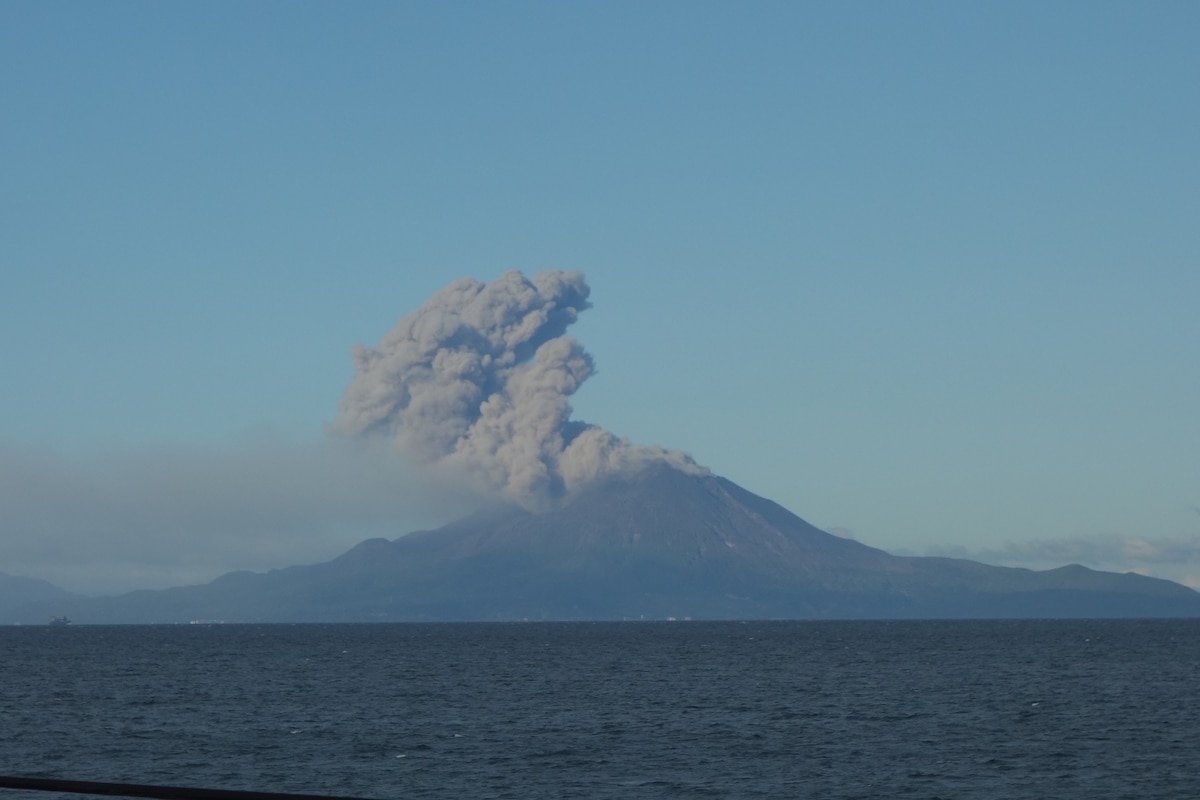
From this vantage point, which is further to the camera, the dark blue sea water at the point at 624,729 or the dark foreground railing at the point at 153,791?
the dark blue sea water at the point at 624,729

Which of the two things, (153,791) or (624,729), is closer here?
(153,791)

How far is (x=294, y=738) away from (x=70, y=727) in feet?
48.3

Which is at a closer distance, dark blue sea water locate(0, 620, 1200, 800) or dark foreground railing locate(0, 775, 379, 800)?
dark foreground railing locate(0, 775, 379, 800)

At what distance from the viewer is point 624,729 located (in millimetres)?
69812

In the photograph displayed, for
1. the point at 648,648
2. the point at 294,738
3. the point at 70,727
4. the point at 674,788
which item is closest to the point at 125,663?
the point at 648,648

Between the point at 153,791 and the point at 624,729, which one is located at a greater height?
the point at 153,791

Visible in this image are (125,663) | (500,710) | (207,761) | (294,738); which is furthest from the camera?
(125,663)

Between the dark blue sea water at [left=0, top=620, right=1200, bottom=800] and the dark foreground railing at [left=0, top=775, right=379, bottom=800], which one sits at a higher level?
the dark foreground railing at [left=0, top=775, right=379, bottom=800]

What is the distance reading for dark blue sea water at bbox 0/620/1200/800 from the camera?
51.2m

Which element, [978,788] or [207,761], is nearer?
[978,788]

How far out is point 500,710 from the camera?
82.5 m

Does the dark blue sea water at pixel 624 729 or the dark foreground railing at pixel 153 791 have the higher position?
the dark foreground railing at pixel 153 791

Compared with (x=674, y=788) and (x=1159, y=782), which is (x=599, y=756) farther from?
(x=1159, y=782)

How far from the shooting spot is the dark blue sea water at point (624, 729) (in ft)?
168
